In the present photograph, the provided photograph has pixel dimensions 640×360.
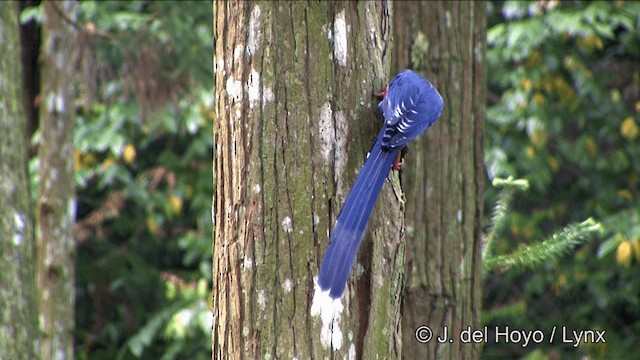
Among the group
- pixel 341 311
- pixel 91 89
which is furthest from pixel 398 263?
pixel 91 89

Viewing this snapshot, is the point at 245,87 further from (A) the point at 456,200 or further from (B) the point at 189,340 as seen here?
(B) the point at 189,340

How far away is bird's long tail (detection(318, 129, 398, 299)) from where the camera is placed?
74.2 inches

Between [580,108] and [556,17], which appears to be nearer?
[556,17]

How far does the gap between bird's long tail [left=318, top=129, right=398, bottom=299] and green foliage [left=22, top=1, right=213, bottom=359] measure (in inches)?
149

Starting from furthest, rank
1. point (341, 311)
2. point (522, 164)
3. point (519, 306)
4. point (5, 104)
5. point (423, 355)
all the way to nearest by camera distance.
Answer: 1. point (519, 306)
2. point (522, 164)
3. point (5, 104)
4. point (423, 355)
5. point (341, 311)

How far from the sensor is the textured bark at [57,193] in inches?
209

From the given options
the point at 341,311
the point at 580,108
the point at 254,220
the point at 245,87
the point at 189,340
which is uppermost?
the point at 580,108

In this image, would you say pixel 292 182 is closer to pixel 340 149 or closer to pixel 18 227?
pixel 340 149

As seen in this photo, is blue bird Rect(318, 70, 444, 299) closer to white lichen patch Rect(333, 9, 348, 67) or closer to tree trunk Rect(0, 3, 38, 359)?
white lichen patch Rect(333, 9, 348, 67)

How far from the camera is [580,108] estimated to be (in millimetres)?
6562

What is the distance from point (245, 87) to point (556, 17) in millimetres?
4239

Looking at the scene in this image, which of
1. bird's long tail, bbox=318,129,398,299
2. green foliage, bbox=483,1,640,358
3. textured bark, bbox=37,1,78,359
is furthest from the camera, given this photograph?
green foliage, bbox=483,1,640,358

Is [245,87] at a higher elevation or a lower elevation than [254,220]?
higher

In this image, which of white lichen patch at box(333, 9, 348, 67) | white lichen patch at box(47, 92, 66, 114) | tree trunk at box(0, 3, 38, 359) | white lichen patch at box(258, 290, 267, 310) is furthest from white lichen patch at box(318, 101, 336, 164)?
white lichen patch at box(47, 92, 66, 114)
